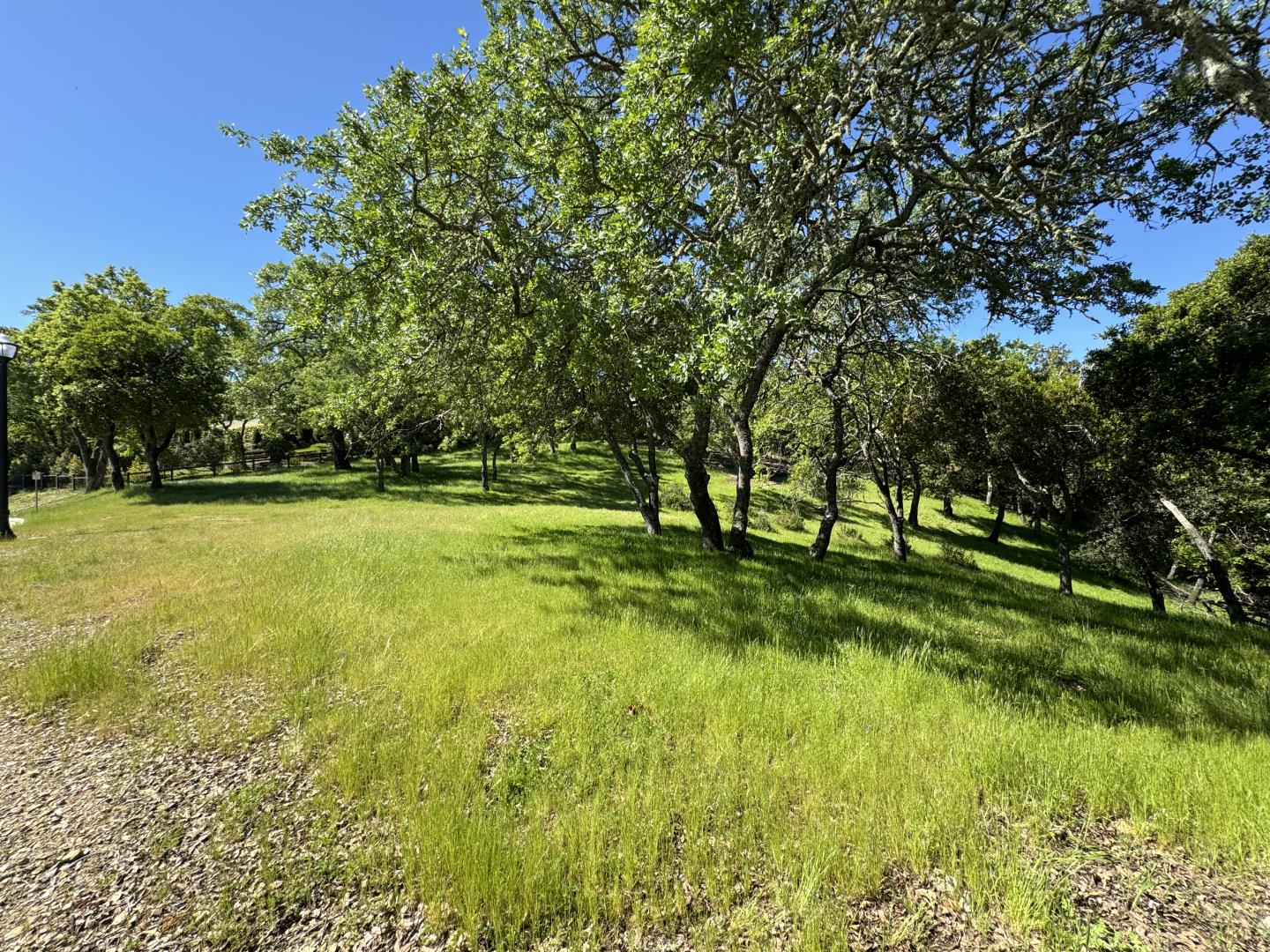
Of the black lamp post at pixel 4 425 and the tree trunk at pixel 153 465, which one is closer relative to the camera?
the black lamp post at pixel 4 425

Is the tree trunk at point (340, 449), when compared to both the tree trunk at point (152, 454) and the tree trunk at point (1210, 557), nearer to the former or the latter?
the tree trunk at point (152, 454)

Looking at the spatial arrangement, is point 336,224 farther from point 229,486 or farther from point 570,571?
point 229,486

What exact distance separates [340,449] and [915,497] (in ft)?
125

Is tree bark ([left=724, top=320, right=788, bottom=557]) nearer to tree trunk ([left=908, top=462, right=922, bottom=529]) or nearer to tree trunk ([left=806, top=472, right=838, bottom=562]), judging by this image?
tree trunk ([left=806, top=472, right=838, bottom=562])

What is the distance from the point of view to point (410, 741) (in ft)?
11.7

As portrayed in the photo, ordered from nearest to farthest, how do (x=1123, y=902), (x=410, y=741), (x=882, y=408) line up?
(x=1123, y=902) → (x=410, y=741) → (x=882, y=408)

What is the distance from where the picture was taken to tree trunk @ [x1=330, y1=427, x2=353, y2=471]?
32.8 meters

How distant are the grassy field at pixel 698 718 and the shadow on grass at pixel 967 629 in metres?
0.05

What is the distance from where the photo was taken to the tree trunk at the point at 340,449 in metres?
32.8

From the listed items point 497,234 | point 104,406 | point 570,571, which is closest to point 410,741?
point 570,571

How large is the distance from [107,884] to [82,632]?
16.9 feet

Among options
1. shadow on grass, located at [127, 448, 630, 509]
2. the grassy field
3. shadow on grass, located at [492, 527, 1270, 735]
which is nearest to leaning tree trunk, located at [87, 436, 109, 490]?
shadow on grass, located at [127, 448, 630, 509]

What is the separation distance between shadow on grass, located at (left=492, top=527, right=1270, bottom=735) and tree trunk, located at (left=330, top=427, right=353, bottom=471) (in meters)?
29.3

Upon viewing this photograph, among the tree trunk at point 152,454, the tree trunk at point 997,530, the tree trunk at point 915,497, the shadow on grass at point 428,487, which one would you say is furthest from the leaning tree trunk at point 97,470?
the tree trunk at point 997,530
